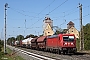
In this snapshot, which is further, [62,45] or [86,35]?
[86,35]

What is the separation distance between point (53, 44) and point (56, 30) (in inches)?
659

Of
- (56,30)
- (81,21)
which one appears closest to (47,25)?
(56,30)

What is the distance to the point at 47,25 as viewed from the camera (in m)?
145

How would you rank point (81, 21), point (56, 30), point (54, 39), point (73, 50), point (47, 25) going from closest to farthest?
point (73, 50), point (54, 39), point (81, 21), point (56, 30), point (47, 25)

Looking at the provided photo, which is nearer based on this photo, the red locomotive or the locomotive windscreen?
the red locomotive

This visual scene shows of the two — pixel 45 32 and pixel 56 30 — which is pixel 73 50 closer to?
pixel 56 30

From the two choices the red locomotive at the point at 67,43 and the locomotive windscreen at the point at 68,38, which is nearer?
the red locomotive at the point at 67,43

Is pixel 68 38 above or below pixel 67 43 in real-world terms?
above

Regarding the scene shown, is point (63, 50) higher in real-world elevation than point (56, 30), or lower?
lower

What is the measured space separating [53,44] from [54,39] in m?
1.33

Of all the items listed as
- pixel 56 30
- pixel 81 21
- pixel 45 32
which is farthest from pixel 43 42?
pixel 45 32

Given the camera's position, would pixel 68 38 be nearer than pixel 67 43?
No

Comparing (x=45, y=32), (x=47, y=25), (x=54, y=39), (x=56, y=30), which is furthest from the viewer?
(x=47, y=25)

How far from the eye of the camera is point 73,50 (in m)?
36.5
